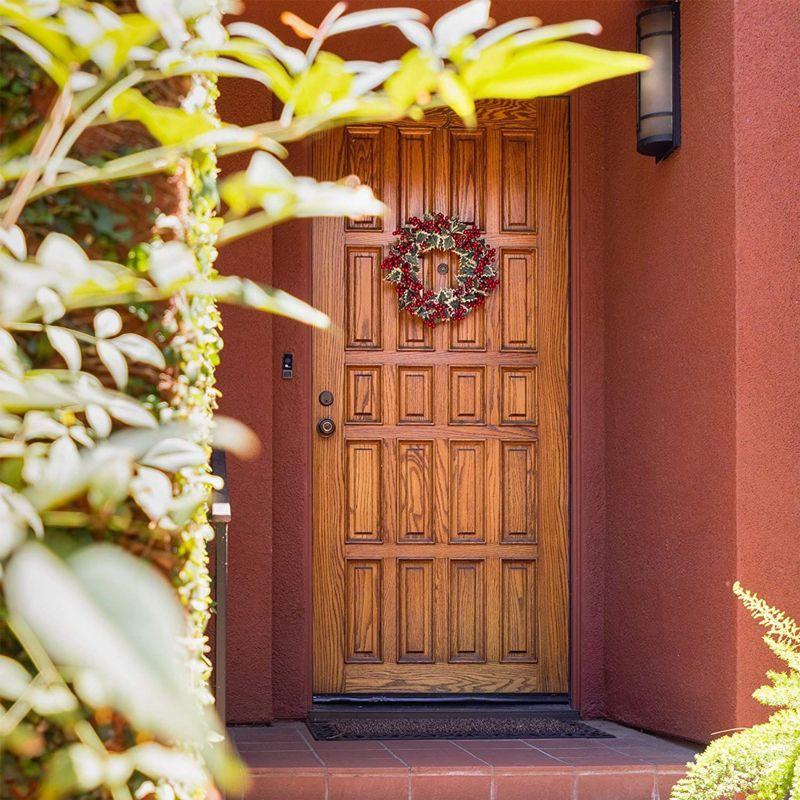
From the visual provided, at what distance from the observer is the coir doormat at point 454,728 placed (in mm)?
3734

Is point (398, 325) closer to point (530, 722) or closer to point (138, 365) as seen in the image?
point (530, 722)

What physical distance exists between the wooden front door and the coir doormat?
0.19 meters

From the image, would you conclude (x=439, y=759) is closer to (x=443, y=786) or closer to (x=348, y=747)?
(x=443, y=786)

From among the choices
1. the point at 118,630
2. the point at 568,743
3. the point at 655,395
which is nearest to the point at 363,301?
the point at 655,395

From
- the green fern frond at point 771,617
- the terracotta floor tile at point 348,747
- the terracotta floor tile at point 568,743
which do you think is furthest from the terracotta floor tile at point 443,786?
the green fern frond at point 771,617

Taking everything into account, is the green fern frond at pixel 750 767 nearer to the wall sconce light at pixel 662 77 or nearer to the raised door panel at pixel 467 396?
the wall sconce light at pixel 662 77

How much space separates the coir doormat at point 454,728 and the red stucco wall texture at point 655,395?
17 centimetres

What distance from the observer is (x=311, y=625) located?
4.09m

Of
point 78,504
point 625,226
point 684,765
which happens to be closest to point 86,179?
point 78,504

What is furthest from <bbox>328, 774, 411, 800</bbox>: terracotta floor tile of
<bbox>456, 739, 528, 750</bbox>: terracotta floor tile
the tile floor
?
<bbox>456, 739, 528, 750</bbox>: terracotta floor tile

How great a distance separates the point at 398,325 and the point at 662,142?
1.21 metres

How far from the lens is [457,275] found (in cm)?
423

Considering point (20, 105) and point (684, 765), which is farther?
point (684, 765)

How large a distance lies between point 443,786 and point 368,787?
0.22m
